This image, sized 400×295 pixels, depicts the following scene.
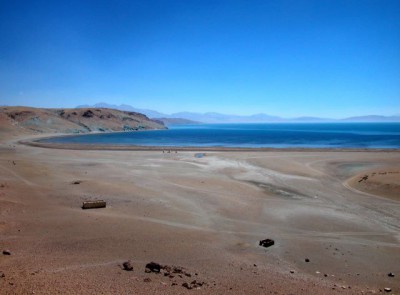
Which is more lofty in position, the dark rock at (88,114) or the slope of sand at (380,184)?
the dark rock at (88,114)

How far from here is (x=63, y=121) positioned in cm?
13288

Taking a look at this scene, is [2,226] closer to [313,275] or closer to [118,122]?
[313,275]

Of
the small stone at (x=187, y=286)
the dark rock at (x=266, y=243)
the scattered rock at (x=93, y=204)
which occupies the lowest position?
the dark rock at (x=266, y=243)

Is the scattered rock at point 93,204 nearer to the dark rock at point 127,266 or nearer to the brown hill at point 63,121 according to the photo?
the dark rock at point 127,266

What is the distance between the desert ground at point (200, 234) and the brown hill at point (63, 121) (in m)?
80.7

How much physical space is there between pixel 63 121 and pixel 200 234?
430 feet

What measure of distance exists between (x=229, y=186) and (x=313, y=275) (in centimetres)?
1490

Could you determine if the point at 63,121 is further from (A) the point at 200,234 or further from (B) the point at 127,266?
(B) the point at 127,266

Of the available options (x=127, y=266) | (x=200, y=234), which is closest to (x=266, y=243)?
(x=200, y=234)

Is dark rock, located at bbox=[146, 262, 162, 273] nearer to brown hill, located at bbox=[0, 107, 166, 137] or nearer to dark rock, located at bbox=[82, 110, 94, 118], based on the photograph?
brown hill, located at bbox=[0, 107, 166, 137]

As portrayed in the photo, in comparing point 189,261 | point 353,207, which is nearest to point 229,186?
point 353,207

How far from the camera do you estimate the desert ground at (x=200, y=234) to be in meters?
9.55

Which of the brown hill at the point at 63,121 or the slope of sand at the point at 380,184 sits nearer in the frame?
the slope of sand at the point at 380,184

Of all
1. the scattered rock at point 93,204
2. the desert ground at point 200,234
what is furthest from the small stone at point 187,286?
the scattered rock at point 93,204
